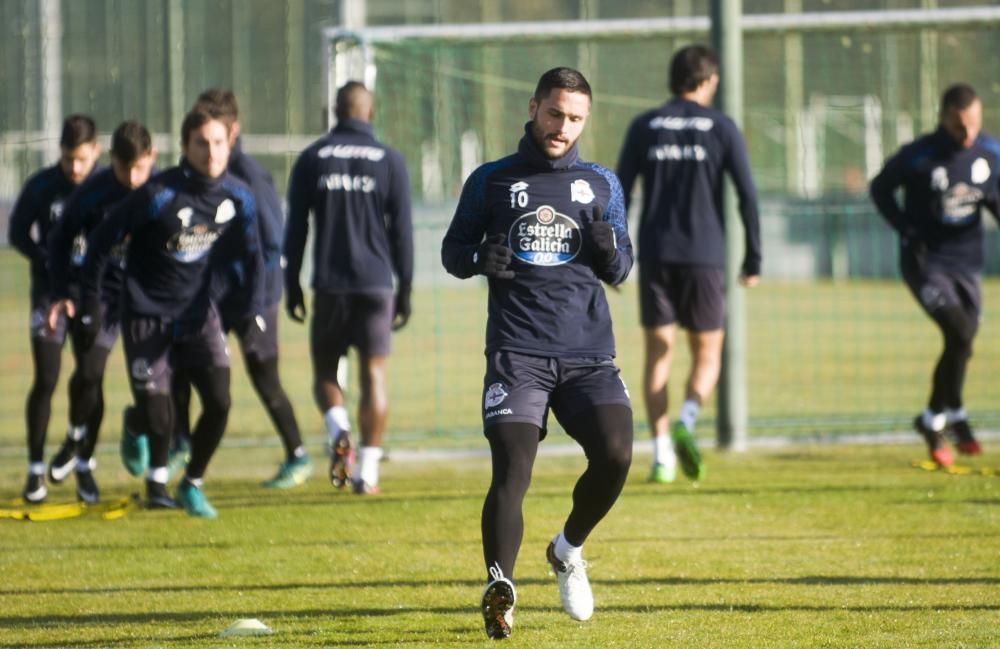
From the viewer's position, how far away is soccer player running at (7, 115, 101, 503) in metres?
9.55

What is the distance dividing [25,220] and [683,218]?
12.5 feet

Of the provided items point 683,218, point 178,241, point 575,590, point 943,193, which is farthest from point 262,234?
point 943,193

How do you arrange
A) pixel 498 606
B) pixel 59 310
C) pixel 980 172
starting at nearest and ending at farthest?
pixel 498 606 → pixel 59 310 → pixel 980 172

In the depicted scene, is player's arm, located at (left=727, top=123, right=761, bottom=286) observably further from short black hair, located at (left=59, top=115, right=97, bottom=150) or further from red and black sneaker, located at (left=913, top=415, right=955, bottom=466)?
short black hair, located at (left=59, top=115, right=97, bottom=150)

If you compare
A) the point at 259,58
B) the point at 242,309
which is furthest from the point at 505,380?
the point at 259,58

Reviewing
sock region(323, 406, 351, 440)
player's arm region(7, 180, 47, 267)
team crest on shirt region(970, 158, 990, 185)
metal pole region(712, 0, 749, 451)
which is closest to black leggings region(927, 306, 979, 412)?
team crest on shirt region(970, 158, 990, 185)

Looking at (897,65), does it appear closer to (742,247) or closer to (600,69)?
(600,69)

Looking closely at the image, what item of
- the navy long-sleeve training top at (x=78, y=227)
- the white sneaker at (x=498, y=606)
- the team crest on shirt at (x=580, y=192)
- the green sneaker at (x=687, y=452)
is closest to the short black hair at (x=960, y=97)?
the green sneaker at (x=687, y=452)

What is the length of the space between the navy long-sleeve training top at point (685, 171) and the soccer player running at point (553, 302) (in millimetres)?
3727

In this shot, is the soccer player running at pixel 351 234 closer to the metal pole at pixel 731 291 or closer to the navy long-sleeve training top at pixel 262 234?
the navy long-sleeve training top at pixel 262 234

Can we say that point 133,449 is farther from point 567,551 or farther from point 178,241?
point 567,551

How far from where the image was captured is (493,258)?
5.86m

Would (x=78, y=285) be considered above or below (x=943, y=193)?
below

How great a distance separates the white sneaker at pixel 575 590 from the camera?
602 cm
